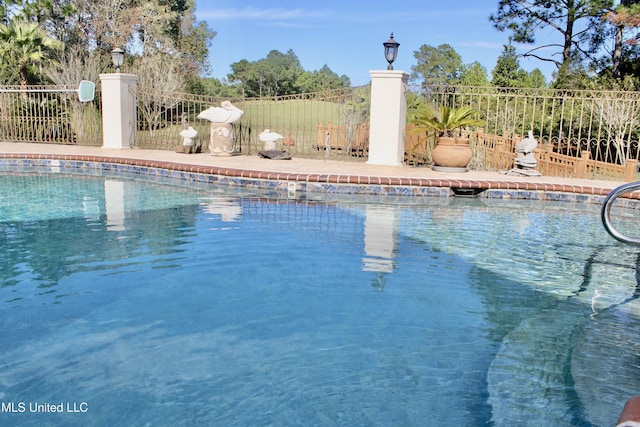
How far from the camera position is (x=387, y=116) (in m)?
10.9

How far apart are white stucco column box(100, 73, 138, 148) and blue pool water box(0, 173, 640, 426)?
819cm

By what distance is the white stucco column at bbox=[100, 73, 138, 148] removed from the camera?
1380 centimetres

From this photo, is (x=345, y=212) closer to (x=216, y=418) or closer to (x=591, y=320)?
(x=591, y=320)

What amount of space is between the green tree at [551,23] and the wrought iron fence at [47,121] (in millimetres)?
16344

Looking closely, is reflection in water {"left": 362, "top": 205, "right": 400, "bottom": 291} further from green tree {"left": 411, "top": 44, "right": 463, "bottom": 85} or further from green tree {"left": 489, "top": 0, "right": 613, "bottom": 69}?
green tree {"left": 411, "top": 44, "right": 463, "bottom": 85}

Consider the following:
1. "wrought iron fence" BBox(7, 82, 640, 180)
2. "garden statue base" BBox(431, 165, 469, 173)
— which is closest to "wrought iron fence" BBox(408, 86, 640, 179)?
"wrought iron fence" BBox(7, 82, 640, 180)

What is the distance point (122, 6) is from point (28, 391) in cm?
2533

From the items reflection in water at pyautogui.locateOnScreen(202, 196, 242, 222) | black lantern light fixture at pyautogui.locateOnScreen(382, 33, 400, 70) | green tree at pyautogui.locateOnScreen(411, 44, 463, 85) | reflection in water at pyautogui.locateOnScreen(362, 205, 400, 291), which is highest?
green tree at pyautogui.locateOnScreen(411, 44, 463, 85)

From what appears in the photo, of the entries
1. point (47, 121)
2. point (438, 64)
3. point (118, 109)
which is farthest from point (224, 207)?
point (438, 64)

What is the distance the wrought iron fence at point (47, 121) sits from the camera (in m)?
15.7

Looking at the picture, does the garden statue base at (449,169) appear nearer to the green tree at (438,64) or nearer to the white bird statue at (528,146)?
the white bird statue at (528,146)

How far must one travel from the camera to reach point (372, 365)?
9.44 ft

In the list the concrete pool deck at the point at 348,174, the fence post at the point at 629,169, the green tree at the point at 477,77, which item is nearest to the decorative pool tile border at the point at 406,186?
the concrete pool deck at the point at 348,174

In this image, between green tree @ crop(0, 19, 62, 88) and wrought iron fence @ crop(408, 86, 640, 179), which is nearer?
wrought iron fence @ crop(408, 86, 640, 179)
